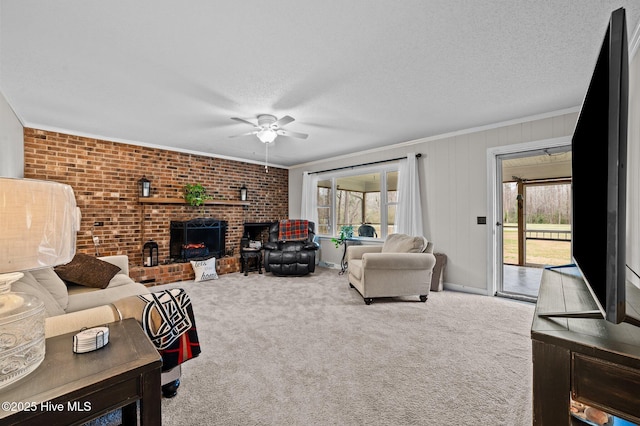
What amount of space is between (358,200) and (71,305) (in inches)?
182

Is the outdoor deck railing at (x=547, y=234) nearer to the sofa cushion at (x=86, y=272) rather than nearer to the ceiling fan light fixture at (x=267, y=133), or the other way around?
the ceiling fan light fixture at (x=267, y=133)

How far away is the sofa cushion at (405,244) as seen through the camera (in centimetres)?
365

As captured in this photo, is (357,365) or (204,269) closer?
(357,365)

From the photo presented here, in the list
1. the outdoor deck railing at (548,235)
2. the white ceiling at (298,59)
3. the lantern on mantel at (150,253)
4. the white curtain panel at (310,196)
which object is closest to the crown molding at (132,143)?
the white ceiling at (298,59)

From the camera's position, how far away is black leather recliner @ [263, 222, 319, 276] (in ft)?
16.2

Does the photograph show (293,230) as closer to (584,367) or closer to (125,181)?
(125,181)

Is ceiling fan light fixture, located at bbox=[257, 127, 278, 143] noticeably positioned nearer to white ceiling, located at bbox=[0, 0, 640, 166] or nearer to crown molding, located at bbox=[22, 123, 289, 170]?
white ceiling, located at bbox=[0, 0, 640, 166]

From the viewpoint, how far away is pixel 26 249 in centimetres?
84

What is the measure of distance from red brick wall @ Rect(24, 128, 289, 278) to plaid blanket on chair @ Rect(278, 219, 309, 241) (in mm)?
977

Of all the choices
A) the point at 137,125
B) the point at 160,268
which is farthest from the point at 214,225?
the point at 137,125

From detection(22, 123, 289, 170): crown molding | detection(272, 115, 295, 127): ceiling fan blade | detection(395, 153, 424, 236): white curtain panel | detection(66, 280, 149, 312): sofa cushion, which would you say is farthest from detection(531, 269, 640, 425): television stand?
detection(22, 123, 289, 170): crown molding

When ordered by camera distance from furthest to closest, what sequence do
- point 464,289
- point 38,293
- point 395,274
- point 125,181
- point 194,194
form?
point 194,194 → point 125,181 → point 464,289 → point 395,274 → point 38,293

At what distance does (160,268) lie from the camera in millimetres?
4434

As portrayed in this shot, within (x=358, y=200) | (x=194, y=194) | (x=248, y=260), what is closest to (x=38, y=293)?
(x=194, y=194)
